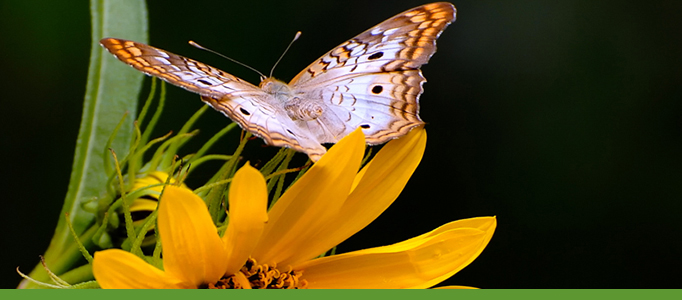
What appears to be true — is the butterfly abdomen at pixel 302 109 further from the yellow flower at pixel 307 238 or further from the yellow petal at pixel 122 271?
the yellow petal at pixel 122 271

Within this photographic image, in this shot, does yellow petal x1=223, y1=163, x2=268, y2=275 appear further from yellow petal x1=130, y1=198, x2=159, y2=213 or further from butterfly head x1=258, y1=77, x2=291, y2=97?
butterfly head x1=258, y1=77, x2=291, y2=97

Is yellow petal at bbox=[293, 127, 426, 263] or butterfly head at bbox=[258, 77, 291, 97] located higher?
butterfly head at bbox=[258, 77, 291, 97]

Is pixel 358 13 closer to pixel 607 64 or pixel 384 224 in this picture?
pixel 384 224

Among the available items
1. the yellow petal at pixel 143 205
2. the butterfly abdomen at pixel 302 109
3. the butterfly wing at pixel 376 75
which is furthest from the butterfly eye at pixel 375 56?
the yellow petal at pixel 143 205

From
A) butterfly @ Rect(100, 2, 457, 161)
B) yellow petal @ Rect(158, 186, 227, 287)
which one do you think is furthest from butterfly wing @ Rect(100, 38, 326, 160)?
yellow petal @ Rect(158, 186, 227, 287)

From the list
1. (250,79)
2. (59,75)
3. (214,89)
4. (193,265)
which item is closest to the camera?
(193,265)

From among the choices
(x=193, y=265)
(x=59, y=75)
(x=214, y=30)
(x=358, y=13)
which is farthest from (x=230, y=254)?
(x=358, y=13)
